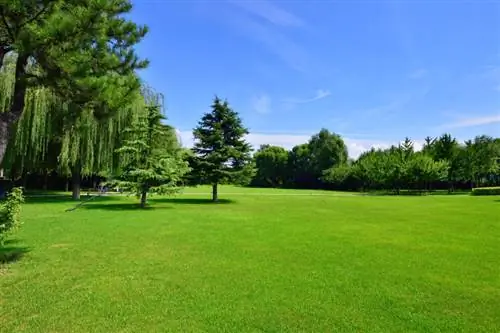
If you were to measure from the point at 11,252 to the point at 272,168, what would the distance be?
70266 mm

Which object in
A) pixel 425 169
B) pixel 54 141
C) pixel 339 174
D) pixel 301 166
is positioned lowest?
pixel 339 174

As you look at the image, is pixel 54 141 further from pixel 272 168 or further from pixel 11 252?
pixel 272 168

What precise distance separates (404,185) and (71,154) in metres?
42.2

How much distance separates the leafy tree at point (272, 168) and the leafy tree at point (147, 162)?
184 feet

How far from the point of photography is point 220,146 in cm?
2644

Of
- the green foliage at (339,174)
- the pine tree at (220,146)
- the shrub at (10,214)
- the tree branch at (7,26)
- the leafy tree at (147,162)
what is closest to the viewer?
the tree branch at (7,26)

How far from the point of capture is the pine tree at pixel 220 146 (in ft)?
85.2

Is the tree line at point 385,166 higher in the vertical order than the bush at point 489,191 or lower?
higher

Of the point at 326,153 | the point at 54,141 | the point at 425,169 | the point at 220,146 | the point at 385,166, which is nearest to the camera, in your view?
the point at 54,141

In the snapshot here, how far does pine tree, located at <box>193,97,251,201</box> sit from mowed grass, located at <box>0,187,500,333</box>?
14.4m

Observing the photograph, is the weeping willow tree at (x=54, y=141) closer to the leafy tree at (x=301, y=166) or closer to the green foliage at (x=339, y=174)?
the green foliage at (x=339, y=174)

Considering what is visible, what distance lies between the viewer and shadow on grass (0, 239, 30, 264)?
759 centimetres

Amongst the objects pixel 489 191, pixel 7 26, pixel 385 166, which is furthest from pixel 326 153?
pixel 7 26

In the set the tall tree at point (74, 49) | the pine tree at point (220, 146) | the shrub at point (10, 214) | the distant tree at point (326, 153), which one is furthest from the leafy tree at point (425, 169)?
the shrub at point (10, 214)
